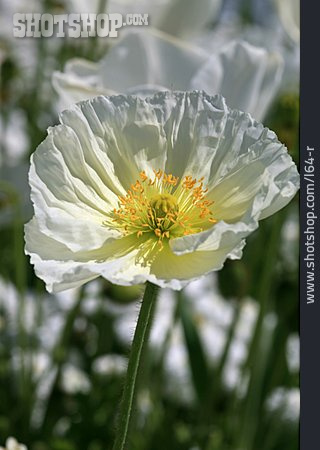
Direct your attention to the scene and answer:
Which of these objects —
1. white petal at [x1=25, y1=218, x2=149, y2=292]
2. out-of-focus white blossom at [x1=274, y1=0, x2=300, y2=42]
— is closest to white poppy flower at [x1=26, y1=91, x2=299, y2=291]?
white petal at [x1=25, y1=218, x2=149, y2=292]

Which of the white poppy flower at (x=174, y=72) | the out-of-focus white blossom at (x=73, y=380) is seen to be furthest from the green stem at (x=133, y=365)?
the out-of-focus white blossom at (x=73, y=380)

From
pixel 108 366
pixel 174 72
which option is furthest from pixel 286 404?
pixel 174 72

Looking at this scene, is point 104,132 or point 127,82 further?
point 127,82

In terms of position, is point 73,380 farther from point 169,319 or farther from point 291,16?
point 291,16

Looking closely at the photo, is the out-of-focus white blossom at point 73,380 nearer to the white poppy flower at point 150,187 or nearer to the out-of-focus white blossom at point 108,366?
the out-of-focus white blossom at point 108,366

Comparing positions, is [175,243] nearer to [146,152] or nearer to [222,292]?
[146,152]

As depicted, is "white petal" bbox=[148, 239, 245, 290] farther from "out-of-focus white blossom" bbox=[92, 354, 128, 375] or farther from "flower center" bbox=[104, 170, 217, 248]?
"out-of-focus white blossom" bbox=[92, 354, 128, 375]

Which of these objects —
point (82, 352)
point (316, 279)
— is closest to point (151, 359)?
point (82, 352)
